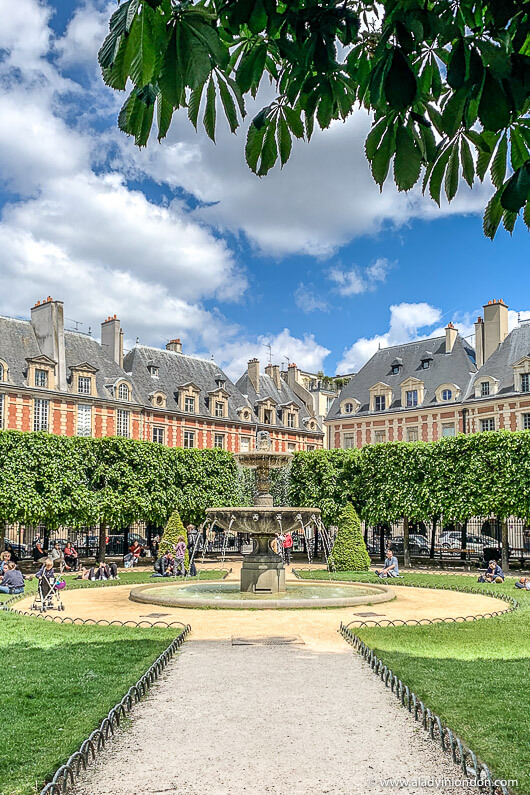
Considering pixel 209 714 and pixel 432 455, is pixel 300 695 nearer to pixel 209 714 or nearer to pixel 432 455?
pixel 209 714

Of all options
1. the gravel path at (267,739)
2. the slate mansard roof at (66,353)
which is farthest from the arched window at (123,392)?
the gravel path at (267,739)

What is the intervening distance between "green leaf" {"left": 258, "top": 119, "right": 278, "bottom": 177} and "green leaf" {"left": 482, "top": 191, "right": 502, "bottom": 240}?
98 cm

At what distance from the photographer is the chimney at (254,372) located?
2122 inches

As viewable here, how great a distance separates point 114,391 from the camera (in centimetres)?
4172

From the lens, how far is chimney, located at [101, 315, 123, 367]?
44375mm

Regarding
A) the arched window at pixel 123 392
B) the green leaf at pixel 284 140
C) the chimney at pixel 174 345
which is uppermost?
the chimney at pixel 174 345

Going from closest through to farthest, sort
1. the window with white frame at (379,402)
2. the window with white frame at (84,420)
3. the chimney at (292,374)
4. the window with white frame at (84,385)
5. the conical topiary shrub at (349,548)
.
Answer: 1. the conical topiary shrub at (349,548)
2. the window with white frame at (84,420)
3. the window with white frame at (84,385)
4. the window with white frame at (379,402)
5. the chimney at (292,374)

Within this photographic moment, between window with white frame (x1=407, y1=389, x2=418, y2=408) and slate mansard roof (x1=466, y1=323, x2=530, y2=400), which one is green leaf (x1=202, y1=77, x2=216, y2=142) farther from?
window with white frame (x1=407, y1=389, x2=418, y2=408)

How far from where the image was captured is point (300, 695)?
768cm

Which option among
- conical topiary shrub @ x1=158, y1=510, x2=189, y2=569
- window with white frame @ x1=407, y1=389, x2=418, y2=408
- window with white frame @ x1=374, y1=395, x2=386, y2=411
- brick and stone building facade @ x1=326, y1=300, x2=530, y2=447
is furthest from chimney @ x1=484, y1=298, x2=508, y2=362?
conical topiary shrub @ x1=158, y1=510, x2=189, y2=569

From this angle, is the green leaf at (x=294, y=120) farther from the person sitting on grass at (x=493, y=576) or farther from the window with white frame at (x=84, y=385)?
the window with white frame at (x=84, y=385)

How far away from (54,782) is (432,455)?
2556cm

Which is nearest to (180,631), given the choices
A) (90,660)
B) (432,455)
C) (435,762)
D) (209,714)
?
(90,660)

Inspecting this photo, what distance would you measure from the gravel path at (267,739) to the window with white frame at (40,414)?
3097 centimetres
